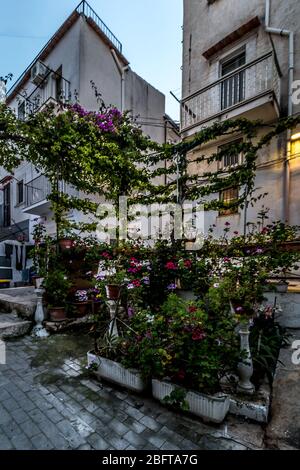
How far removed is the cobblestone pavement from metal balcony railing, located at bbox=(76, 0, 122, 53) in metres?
12.0

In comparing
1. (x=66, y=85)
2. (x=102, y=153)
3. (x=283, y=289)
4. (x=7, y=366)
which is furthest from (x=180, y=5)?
(x=7, y=366)

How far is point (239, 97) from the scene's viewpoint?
6973mm

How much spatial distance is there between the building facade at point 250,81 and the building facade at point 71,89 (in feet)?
9.92

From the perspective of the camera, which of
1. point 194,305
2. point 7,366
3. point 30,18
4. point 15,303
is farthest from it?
point 30,18

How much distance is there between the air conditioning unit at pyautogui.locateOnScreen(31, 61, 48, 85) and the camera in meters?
9.39

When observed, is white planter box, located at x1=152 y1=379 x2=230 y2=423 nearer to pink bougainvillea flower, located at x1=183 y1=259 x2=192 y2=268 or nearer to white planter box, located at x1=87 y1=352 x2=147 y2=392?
white planter box, located at x1=87 y1=352 x2=147 y2=392

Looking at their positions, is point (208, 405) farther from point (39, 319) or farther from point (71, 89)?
point (71, 89)

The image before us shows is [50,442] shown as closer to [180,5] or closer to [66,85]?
[66,85]

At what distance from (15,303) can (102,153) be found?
3622 millimetres

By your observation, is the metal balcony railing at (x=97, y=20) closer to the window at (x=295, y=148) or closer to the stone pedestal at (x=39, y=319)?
the window at (x=295, y=148)

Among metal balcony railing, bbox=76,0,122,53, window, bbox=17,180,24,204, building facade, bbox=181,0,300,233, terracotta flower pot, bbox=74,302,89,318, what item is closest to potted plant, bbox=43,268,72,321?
terracotta flower pot, bbox=74,302,89,318

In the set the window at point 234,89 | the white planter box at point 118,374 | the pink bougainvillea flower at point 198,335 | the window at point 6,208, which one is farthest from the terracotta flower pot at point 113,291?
the window at point 6,208

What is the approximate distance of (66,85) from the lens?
8.77 meters

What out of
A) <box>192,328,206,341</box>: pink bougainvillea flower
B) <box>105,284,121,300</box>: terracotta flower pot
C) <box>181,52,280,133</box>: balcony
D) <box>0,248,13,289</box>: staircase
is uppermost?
<box>181,52,280,133</box>: balcony
